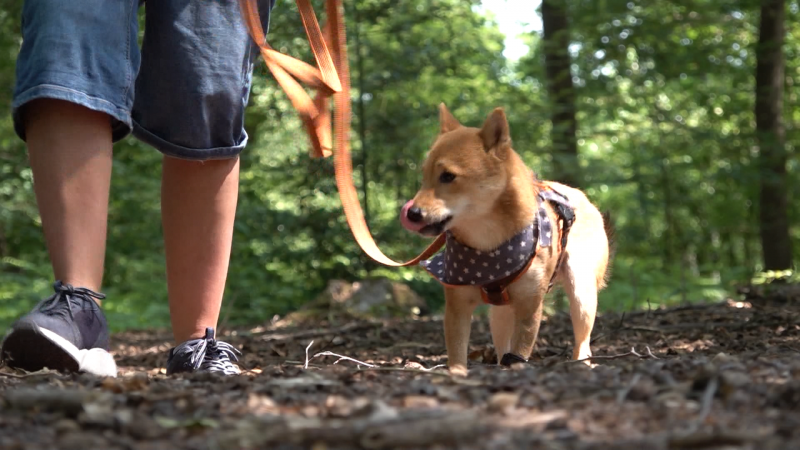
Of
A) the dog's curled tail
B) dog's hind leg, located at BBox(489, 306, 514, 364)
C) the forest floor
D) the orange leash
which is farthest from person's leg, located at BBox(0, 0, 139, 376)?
the dog's curled tail

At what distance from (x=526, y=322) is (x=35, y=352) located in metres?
1.89

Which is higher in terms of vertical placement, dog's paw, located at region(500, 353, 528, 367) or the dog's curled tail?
the dog's curled tail

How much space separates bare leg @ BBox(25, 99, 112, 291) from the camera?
9.45 ft

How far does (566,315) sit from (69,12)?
441cm

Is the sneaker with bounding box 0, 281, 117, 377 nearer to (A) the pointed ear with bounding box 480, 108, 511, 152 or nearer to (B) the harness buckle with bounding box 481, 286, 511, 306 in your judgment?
(B) the harness buckle with bounding box 481, 286, 511, 306

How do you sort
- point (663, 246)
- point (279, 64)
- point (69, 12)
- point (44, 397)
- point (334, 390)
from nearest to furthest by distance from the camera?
1. point (44, 397)
2. point (334, 390)
3. point (69, 12)
4. point (279, 64)
5. point (663, 246)

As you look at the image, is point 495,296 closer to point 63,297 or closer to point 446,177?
point 446,177

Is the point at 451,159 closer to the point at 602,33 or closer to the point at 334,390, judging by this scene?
the point at 334,390

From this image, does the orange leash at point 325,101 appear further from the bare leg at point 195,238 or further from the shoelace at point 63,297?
the shoelace at point 63,297

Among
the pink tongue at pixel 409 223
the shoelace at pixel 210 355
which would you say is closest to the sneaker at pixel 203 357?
the shoelace at pixel 210 355

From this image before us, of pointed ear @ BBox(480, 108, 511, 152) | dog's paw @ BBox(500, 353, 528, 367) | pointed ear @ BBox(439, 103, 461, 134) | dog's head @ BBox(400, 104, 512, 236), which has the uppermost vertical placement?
pointed ear @ BBox(439, 103, 461, 134)

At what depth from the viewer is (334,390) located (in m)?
2.25

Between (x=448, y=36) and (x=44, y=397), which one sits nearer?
(x=44, y=397)

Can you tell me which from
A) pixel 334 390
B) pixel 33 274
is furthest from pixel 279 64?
pixel 33 274
